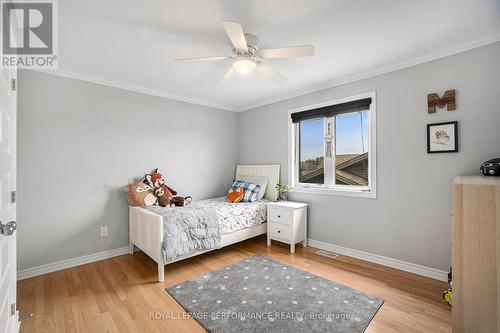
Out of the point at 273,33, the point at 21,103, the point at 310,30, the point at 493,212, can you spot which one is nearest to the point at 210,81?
the point at 273,33

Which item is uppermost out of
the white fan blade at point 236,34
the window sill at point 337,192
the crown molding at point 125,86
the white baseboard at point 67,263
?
the crown molding at point 125,86

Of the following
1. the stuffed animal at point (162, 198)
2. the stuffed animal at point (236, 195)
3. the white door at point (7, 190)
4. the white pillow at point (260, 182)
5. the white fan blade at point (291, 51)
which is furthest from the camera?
the white pillow at point (260, 182)

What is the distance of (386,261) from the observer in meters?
2.76

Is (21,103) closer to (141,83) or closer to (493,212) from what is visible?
(141,83)

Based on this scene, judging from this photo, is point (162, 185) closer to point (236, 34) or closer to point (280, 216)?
point (280, 216)

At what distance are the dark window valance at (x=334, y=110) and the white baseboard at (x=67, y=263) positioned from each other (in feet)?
10.6

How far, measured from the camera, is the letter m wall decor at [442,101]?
7.55 feet

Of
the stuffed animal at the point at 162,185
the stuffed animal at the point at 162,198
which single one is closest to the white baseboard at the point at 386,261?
the stuffed animal at the point at 162,185

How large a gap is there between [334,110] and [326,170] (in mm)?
877

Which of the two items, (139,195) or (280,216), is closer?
(139,195)

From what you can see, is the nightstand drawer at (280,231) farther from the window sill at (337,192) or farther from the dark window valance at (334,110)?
the dark window valance at (334,110)

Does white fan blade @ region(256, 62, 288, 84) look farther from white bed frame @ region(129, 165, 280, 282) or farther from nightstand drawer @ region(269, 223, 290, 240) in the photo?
nightstand drawer @ region(269, 223, 290, 240)

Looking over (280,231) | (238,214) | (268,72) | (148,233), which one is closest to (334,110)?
(268,72)

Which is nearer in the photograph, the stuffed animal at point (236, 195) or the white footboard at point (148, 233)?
the white footboard at point (148, 233)
